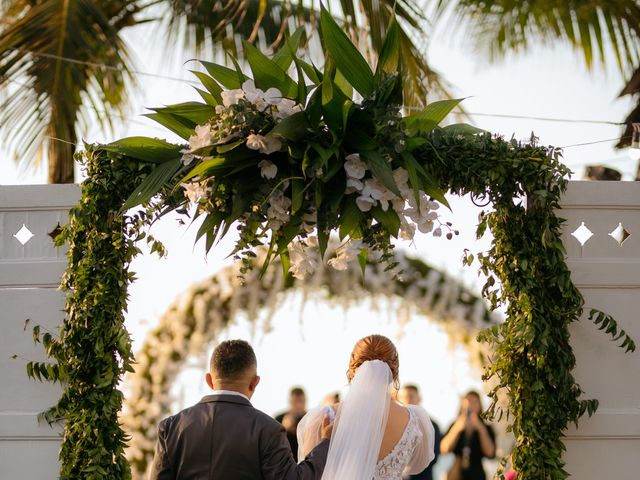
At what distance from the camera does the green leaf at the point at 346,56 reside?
4660mm

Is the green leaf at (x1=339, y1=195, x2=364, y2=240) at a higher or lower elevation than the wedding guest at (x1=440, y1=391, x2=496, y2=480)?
higher

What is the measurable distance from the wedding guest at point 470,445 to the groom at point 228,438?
3.73 meters

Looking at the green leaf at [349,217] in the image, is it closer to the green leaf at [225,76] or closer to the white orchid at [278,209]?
the white orchid at [278,209]

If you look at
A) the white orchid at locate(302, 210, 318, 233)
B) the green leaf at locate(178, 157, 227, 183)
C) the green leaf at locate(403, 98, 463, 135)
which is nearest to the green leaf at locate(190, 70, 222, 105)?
the green leaf at locate(178, 157, 227, 183)

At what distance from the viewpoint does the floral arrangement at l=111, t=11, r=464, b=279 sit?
4738 millimetres

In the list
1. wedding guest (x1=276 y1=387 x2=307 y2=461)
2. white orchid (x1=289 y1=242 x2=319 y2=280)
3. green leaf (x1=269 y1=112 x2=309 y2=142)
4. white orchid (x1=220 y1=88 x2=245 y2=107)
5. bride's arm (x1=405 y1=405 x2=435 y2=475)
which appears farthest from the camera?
wedding guest (x1=276 y1=387 x2=307 y2=461)

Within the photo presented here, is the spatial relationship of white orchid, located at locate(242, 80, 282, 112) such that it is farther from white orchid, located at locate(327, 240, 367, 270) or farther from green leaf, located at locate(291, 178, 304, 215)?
white orchid, located at locate(327, 240, 367, 270)

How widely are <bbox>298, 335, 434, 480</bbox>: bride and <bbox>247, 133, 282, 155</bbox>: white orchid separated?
4.52 ft

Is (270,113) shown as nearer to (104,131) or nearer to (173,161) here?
(173,161)

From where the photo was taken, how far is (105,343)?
533cm

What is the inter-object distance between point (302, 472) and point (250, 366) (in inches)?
21.3

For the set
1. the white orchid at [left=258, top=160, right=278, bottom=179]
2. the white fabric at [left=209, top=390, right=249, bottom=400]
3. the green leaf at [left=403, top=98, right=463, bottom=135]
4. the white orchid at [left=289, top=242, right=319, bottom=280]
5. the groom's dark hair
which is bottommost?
the white fabric at [left=209, top=390, right=249, bottom=400]

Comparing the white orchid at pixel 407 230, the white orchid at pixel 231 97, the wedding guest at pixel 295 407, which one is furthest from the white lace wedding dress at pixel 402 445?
the wedding guest at pixel 295 407

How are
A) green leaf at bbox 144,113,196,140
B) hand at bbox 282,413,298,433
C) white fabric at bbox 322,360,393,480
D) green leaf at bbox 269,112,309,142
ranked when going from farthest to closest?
hand at bbox 282,413,298,433 < white fabric at bbox 322,360,393,480 < green leaf at bbox 144,113,196,140 < green leaf at bbox 269,112,309,142
